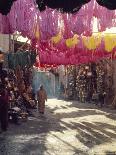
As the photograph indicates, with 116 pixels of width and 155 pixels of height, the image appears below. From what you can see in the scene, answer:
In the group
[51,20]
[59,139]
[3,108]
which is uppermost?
[51,20]

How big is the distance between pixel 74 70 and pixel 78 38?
2342cm

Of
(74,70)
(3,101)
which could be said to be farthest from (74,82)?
(3,101)

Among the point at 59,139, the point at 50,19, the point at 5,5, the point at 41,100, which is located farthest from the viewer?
the point at 41,100

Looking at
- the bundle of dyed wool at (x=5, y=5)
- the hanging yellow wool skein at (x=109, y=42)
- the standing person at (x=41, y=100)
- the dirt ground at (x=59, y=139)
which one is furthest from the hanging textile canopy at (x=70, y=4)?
the standing person at (x=41, y=100)

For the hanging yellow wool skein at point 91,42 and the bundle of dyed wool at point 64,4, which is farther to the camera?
the hanging yellow wool skein at point 91,42

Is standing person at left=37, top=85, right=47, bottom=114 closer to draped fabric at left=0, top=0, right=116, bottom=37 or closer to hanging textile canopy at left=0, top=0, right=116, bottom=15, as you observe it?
draped fabric at left=0, top=0, right=116, bottom=37

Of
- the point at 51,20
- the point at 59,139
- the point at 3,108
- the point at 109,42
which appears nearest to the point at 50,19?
the point at 51,20

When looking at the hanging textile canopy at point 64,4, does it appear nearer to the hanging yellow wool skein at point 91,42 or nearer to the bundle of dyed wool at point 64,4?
the bundle of dyed wool at point 64,4

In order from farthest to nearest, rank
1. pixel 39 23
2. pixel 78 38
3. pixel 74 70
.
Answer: pixel 74 70 < pixel 78 38 < pixel 39 23

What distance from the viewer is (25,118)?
2081cm

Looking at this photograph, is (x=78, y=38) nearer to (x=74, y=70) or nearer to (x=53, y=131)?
(x=53, y=131)

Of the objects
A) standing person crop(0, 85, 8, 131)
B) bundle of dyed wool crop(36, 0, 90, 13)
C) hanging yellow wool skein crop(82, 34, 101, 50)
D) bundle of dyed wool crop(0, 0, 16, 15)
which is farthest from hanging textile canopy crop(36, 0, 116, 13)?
hanging yellow wool skein crop(82, 34, 101, 50)

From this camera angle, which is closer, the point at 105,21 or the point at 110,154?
the point at 105,21

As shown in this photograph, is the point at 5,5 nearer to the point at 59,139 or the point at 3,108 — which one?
the point at 59,139
